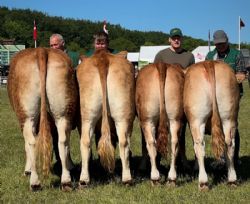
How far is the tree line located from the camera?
406 ft

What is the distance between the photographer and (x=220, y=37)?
7.34 meters

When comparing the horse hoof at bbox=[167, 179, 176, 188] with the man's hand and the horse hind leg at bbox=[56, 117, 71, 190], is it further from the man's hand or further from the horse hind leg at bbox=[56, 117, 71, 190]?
the man's hand

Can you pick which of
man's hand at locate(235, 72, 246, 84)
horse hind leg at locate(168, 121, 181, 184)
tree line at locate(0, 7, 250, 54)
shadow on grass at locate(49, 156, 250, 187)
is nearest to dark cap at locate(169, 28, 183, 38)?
man's hand at locate(235, 72, 246, 84)

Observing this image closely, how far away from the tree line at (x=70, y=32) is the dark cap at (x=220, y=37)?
107504mm

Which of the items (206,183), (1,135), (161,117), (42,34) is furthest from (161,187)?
(42,34)

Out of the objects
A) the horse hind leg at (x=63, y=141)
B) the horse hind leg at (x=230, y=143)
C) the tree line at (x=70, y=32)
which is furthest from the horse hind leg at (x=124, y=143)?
the tree line at (x=70, y=32)

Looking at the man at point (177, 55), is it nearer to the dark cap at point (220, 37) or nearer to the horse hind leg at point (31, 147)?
the dark cap at point (220, 37)

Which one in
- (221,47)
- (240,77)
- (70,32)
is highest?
(70,32)

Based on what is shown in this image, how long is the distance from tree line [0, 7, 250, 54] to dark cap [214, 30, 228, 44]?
10750cm

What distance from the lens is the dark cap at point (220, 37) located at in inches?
289

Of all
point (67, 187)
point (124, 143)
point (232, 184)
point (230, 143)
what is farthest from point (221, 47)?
point (67, 187)

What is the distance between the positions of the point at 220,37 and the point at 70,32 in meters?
131

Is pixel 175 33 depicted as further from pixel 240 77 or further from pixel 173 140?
pixel 173 140

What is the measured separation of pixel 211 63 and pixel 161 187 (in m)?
1.96
